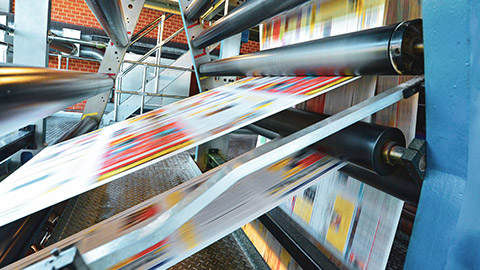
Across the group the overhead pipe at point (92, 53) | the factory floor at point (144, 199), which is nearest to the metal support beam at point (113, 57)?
the factory floor at point (144, 199)

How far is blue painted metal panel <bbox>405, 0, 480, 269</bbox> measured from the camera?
1.44 feet

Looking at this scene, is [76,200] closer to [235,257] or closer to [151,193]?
[151,193]

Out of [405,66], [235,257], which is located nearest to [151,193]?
[235,257]

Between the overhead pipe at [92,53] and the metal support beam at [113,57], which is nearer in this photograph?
the metal support beam at [113,57]

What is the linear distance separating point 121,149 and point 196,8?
115cm

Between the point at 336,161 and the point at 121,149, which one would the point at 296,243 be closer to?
the point at 336,161

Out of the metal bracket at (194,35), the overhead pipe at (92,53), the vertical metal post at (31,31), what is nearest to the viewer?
the vertical metal post at (31,31)

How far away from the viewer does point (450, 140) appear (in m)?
0.46

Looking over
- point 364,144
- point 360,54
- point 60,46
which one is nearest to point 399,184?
point 364,144

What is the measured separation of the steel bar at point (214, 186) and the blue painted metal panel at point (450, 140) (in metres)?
0.07

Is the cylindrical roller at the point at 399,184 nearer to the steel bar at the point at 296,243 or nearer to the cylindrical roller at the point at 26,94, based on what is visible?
the steel bar at the point at 296,243

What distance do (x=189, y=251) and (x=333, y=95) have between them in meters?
0.66

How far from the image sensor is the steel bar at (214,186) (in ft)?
0.92

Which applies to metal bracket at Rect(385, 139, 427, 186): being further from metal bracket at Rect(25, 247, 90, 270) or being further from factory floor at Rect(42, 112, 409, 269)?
factory floor at Rect(42, 112, 409, 269)
